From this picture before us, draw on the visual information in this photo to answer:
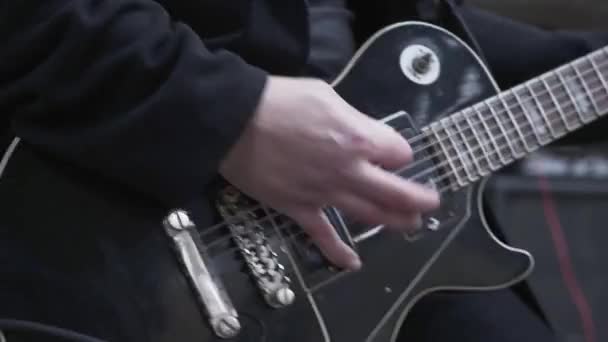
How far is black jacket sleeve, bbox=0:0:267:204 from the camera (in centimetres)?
61

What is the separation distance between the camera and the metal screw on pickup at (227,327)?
65 cm

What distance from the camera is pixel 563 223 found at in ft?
5.01

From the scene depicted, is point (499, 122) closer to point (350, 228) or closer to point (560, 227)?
point (350, 228)

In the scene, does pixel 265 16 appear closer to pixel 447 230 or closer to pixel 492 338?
pixel 447 230

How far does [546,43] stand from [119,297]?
0.60 metres

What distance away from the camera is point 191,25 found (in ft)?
2.36

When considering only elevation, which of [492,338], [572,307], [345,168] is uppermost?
[345,168]

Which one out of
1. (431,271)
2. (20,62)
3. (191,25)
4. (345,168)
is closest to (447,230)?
(431,271)

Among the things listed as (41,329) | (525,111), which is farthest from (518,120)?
(41,329)

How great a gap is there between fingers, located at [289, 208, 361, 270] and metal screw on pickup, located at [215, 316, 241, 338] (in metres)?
0.09

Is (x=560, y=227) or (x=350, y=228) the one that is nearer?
(x=350, y=228)

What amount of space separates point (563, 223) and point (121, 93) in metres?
1.10

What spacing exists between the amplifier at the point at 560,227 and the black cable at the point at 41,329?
3.32 ft

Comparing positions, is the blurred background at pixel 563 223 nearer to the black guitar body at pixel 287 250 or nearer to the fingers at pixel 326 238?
the black guitar body at pixel 287 250
